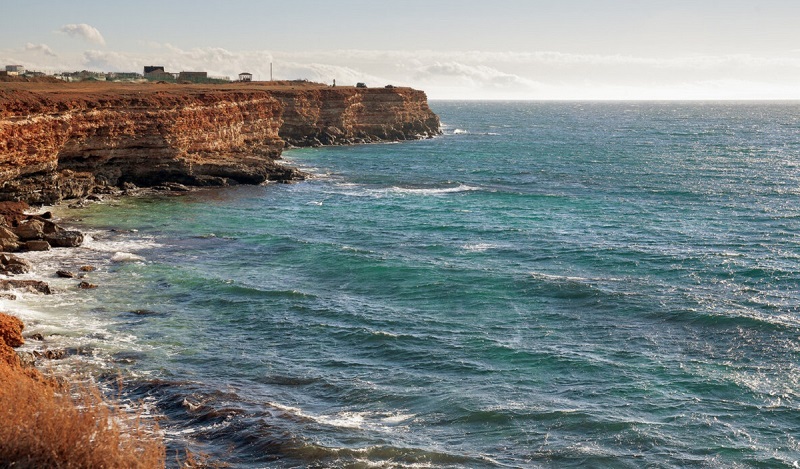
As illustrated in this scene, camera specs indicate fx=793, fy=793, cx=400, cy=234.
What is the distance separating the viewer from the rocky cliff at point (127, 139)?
5069 cm

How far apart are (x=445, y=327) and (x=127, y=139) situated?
127ft

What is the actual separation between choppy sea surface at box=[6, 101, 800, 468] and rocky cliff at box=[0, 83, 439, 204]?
4.35 m

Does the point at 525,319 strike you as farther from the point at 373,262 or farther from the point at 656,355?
the point at 373,262

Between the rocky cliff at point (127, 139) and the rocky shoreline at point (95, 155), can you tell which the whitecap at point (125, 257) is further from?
the rocky cliff at point (127, 139)

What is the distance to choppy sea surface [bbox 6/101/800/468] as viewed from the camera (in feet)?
73.3

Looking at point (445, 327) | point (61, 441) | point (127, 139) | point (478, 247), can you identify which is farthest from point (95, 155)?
point (61, 441)

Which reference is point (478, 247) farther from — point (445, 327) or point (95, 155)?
point (95, 155)

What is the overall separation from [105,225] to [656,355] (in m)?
35.1

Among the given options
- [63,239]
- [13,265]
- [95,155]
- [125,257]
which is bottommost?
[125,257]

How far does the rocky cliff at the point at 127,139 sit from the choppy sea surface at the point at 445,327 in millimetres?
4355

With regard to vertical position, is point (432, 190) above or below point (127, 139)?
below

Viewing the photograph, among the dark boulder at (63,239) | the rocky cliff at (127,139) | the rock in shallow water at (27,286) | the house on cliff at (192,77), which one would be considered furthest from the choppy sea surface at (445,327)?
the house on cliff at (192,77)

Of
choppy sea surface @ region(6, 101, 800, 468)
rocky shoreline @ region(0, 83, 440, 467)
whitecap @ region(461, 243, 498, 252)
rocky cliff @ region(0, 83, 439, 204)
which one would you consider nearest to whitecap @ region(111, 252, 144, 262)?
choppy sea surface @ region(6, 101, 800, 468)

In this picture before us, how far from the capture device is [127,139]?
6116 centimetres
